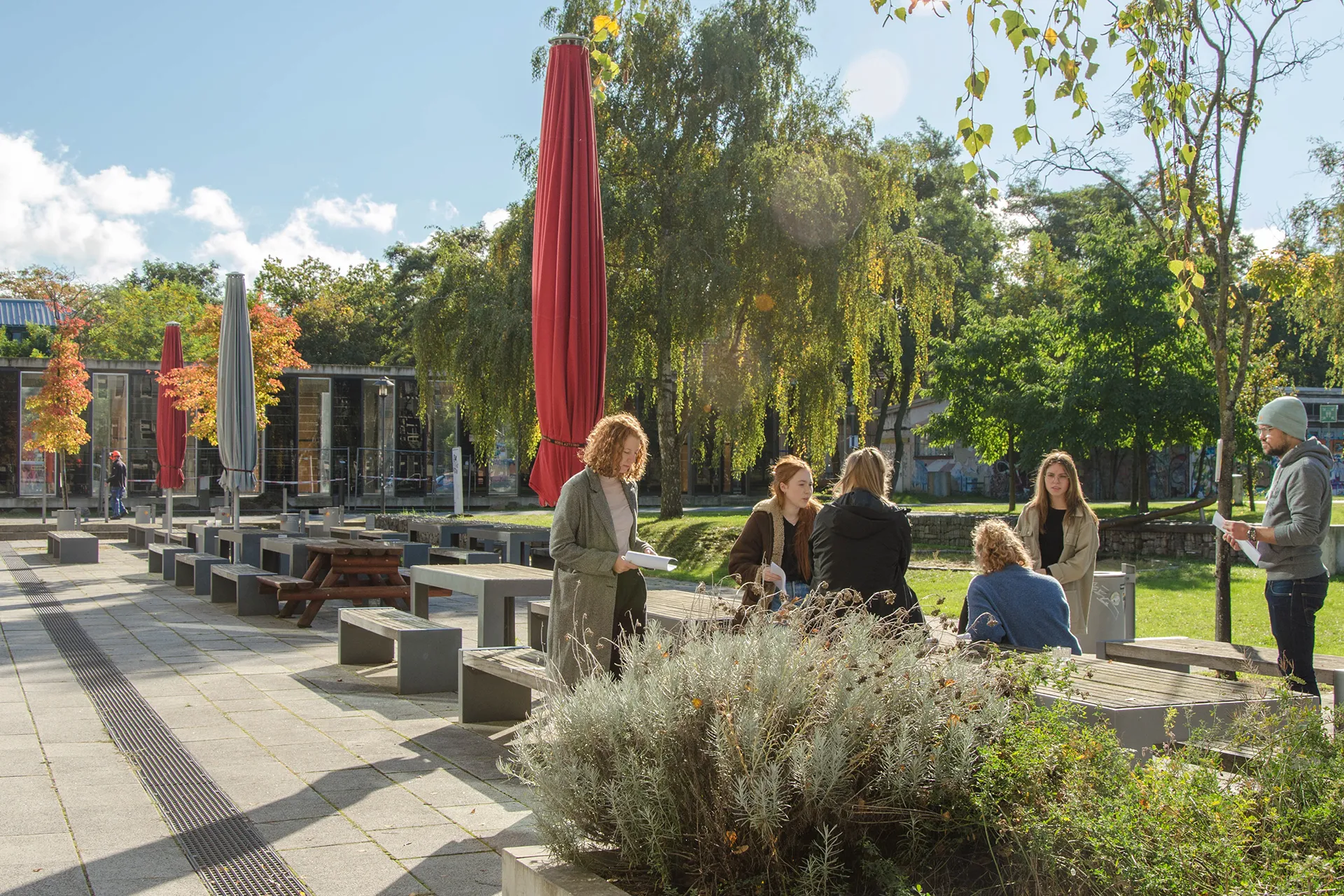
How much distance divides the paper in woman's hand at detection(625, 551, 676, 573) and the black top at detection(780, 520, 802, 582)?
136 cm

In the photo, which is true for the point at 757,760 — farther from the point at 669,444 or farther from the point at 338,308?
the point at 338,308

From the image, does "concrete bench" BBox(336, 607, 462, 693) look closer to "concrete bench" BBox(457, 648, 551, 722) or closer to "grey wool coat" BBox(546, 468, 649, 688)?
"concrete bench" BBox(457, 648, 551, 722)

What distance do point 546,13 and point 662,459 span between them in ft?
27.3

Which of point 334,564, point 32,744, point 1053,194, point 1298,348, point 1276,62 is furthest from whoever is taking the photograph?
point 1053,194

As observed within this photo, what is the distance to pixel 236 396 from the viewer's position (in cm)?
1416

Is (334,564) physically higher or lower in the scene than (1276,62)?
lower

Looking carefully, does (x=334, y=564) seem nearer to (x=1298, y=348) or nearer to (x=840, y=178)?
(x=840, y=178)

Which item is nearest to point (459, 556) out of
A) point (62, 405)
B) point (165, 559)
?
point (165, 559)

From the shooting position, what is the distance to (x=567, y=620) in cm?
521

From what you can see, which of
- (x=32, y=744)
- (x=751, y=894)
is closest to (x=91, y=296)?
(x=32, y=744)

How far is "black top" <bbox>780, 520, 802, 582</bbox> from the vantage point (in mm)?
6264

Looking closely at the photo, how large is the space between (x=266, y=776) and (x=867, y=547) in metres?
2.89

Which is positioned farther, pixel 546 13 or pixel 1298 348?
pixel 1298 348

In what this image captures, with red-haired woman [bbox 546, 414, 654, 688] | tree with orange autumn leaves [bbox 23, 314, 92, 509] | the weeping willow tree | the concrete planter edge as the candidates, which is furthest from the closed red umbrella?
tree with orange autumn leaves [bbox 23, 314, 92, 509]
